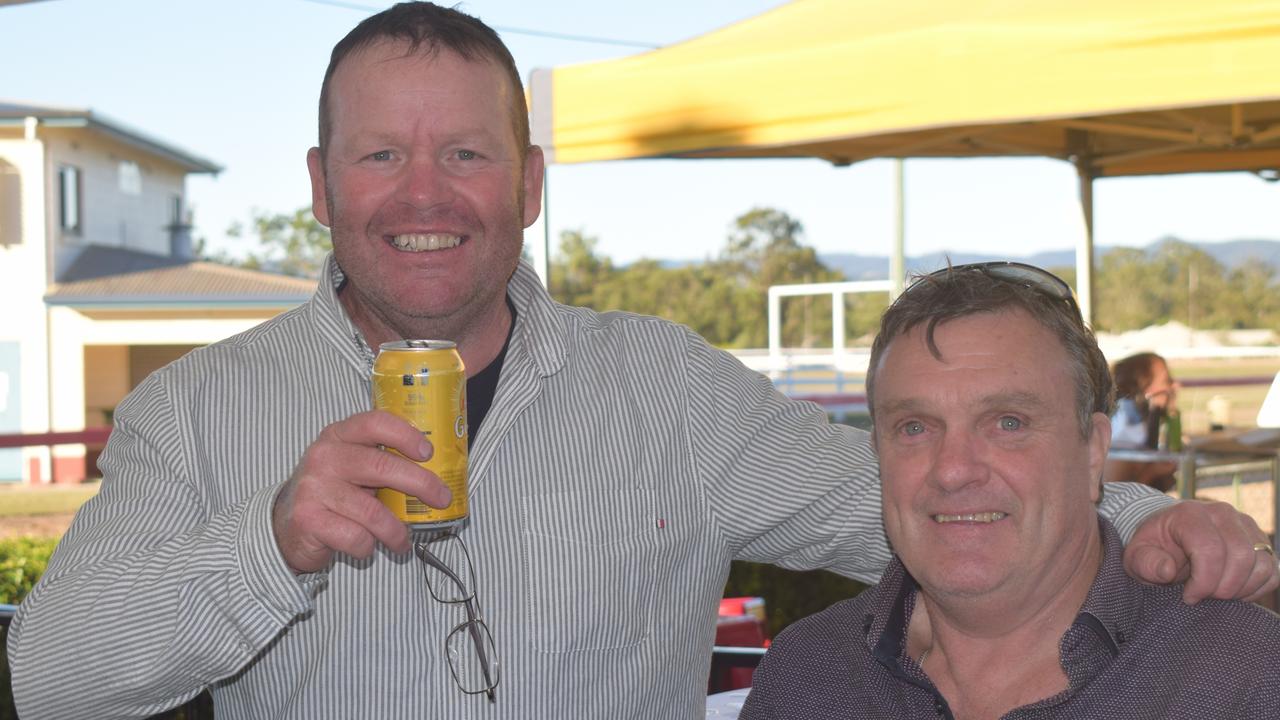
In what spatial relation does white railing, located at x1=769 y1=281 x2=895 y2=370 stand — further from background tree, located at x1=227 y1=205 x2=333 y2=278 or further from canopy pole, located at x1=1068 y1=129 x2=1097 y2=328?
background tree, located at x1=227 y1=205 x2=333 y2=278

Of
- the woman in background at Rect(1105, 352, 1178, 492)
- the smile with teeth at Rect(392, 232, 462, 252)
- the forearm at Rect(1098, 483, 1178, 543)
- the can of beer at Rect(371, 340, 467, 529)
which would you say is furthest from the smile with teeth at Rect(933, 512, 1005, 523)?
the woman in background at Rect(1105, 352, 1178, 492)

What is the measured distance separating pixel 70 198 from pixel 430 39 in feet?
80.1

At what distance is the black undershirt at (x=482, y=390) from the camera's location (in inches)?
74.9

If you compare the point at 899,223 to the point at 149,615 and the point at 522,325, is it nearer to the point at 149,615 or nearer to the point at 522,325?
the point at 522,325

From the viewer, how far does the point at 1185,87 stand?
2861 mm

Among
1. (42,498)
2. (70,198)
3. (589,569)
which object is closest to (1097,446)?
(589,569)

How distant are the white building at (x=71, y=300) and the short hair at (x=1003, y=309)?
2048 centimetres

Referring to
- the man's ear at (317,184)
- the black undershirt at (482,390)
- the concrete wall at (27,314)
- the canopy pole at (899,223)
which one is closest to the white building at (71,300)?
the concrete wall at (27,314)

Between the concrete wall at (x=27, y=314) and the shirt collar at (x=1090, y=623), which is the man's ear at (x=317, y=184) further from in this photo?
the concrete wall at (x=27, y=314)

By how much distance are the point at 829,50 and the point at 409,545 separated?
2395 millimetres

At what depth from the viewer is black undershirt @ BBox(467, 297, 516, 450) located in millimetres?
1902

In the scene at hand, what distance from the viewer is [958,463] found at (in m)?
1.58

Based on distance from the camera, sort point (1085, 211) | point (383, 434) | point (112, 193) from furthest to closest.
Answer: point (112, 193)
point (1085, 211)
point (383, 434)

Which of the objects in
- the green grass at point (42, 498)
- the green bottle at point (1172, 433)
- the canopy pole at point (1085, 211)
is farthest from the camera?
the green grass at point (42, 498)
